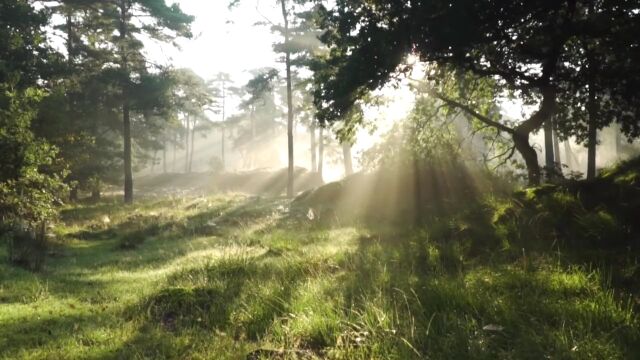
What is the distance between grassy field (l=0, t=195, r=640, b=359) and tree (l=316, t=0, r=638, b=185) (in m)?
3.72

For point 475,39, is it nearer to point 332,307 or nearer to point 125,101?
point 332,307

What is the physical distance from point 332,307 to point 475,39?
6934 mm

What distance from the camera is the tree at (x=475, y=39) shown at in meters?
9.20

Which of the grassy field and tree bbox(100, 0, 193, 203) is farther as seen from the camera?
tree bbox(100, 0, 193, 203)

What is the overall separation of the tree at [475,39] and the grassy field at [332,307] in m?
3.72

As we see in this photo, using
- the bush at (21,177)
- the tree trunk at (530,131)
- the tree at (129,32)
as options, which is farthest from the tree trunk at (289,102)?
the tree trunk at (530,131)

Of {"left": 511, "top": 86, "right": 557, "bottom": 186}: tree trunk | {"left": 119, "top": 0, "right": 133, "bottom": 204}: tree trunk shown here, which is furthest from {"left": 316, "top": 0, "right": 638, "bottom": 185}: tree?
{"left": 119, "top": 0, "right": 133, "bottom": 204}: tree trunk

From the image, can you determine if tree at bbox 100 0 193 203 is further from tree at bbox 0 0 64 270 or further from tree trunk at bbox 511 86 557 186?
tree trunk at bbox 511 86 557 186

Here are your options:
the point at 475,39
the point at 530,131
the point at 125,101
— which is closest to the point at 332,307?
the point at 475,39

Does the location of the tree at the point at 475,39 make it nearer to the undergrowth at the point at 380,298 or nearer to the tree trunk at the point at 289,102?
the undergrowth at the point at 380,298

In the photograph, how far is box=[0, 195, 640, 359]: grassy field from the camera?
13.1ft

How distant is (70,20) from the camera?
25.9m

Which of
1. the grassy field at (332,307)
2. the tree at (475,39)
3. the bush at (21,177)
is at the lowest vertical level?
the grassy field at (332,307)

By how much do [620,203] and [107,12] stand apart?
26.4 metres
